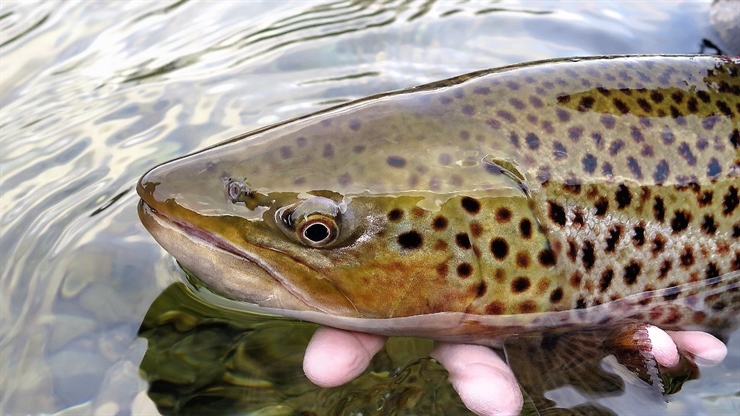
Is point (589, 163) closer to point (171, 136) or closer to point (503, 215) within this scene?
point (503, 215)

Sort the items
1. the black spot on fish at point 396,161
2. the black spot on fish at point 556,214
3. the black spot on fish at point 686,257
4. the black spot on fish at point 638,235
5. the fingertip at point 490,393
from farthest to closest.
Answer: the black spot on fish at point 686,257
the black spot on fish at point 638,235
the black spot on fish at point 556,214
the black spot on fish at point 396,161
the fingertip at point 490,393

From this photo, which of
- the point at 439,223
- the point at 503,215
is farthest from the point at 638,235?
the point at 439,223

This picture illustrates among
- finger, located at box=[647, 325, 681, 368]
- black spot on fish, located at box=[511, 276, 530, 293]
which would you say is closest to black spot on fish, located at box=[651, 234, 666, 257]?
finger, located at box=[647, 325, 681, 368]

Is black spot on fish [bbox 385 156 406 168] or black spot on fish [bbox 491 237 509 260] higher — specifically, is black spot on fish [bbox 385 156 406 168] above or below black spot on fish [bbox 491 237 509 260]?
above

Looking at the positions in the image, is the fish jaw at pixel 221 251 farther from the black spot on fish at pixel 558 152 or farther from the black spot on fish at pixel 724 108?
the black spot on fish at pixel 724 108

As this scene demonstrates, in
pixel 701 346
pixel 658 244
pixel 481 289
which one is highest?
pixel 481 289

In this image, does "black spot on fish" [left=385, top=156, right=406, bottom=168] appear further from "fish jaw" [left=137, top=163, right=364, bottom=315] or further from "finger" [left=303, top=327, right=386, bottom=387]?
"finger" [left=303, top=327, right=386, bottom=387]

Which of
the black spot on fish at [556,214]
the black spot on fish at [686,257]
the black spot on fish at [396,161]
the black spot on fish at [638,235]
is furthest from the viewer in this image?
the black spot on fish at [686,257]

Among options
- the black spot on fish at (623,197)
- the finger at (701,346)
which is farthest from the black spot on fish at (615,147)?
the finger at (701,346)
